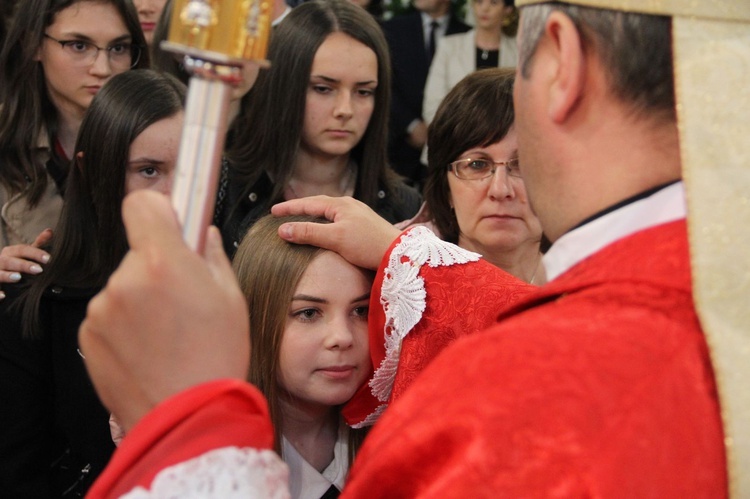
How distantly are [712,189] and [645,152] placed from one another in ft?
0.33

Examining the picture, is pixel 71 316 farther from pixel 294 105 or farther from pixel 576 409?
pixel 576 409

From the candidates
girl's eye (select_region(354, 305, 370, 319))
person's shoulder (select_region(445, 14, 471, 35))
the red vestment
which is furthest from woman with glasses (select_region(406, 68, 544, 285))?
person's shoulder (select_region(445, 14, 471, 35))

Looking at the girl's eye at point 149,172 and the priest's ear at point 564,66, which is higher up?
the priest's ear at point 564,66

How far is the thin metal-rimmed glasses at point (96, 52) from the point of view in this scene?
11.7 ft

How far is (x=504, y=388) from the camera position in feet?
3.59

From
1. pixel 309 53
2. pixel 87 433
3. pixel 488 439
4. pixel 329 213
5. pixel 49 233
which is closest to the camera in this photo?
pixel 488 439

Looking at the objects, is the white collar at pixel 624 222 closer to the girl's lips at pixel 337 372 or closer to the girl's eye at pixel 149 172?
the girl's lips at pixel 337 372

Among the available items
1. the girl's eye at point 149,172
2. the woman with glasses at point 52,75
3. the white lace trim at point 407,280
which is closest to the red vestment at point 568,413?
the white lace trim at point 407,280

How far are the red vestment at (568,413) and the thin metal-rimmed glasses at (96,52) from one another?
2717 mm

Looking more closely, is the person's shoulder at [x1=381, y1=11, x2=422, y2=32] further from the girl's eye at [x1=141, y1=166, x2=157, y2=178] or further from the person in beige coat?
the girl's eye at [x1=141, y1=166, x2=157, y2=178]

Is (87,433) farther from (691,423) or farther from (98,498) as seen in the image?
(691,423)

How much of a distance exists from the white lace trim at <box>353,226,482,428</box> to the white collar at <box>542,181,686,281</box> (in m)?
0.83

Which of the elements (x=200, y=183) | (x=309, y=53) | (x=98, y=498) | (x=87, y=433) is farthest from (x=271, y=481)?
(x=309, y=53)

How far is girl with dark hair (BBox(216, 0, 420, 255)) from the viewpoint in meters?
3.63
